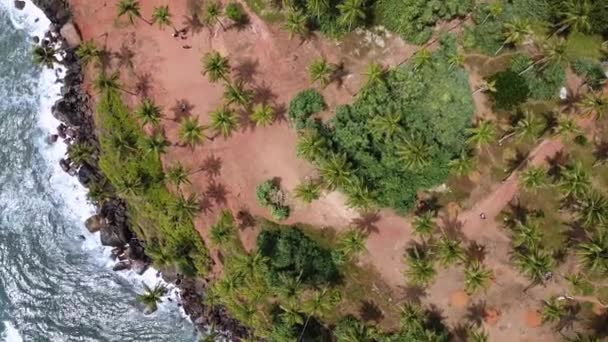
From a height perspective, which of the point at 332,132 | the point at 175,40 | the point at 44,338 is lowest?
the point at 44,338

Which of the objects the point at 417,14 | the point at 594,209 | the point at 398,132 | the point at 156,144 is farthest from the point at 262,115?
the point at 594,209

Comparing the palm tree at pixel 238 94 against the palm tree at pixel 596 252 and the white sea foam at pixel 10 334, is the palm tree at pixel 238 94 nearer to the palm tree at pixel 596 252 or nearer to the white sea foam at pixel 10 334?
the palm tree at pixel 596 252

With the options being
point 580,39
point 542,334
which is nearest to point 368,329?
point 542,334

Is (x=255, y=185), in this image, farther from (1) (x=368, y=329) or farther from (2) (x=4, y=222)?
(2) (x=4, y=222)

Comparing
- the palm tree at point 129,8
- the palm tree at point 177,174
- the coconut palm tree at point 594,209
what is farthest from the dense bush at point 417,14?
the palm tree at point 177,174

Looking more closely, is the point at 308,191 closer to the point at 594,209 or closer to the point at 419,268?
the point at 419,268

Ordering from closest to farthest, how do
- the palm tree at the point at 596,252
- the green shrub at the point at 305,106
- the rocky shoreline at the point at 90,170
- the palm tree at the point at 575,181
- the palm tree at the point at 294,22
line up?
the palm tree at the point at 596,252 < the palm tree at the point at 575,181 < the palm tree at the point at 294,22 < the green shrub at the point at 305,106 < the rocky shoreline at the point at 90,170
